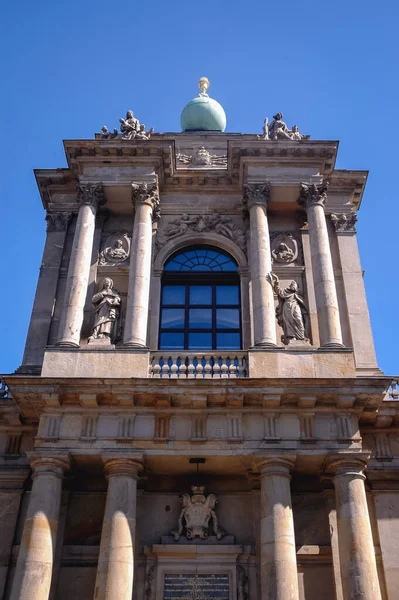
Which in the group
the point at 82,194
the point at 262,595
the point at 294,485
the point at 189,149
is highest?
the point at 189,149

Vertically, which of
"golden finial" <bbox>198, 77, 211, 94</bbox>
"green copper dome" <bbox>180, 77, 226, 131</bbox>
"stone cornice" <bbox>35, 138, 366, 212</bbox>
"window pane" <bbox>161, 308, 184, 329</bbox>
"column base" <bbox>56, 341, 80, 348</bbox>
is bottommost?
"column base" <bbox>56, 341, 80, 348</bbox>

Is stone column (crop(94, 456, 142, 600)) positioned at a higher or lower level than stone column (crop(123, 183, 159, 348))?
lower

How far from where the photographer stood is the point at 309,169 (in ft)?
70.6

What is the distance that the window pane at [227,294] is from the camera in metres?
20.8

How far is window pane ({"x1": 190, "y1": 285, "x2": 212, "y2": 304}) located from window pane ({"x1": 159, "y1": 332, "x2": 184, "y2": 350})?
138 cm

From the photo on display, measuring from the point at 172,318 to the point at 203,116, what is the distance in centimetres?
1167

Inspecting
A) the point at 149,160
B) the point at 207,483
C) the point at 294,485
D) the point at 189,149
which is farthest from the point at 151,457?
the point at 189,149

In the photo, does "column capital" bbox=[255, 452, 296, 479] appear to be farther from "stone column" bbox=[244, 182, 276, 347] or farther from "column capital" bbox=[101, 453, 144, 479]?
"stone column" bbox=[244, 182, 276, 347]

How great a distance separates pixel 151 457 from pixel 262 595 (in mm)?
3919

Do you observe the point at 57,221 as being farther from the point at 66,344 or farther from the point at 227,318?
the point at 227,318

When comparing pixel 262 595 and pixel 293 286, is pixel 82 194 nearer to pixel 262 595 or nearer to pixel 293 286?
pixel 293 286

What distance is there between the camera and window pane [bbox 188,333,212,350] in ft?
64.9

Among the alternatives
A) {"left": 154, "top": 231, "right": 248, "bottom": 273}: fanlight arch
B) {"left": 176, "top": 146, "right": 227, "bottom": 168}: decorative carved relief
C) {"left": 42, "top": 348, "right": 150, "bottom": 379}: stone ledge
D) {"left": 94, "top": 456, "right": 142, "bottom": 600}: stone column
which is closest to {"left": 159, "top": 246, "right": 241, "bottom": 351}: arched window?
{"left": 154, "top": 231, "right": 248, "bottom": 273}: fanlight arch

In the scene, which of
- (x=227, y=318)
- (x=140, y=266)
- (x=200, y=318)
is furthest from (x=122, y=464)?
(x=227, y=318)
